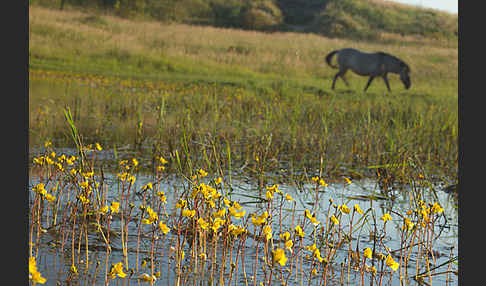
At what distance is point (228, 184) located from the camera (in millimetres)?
3799

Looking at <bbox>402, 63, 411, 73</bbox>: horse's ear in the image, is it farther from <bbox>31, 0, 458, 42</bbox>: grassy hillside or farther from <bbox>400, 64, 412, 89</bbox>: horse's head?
<bbox>31, 0, 458, 42</bbox>: grassy hillside

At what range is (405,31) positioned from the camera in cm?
3281

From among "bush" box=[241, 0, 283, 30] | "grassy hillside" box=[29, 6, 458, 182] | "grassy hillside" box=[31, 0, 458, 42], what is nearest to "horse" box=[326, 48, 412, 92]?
"grassy hillside" box=[29, 6, 458, 182]

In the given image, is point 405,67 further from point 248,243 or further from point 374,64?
point 248,243

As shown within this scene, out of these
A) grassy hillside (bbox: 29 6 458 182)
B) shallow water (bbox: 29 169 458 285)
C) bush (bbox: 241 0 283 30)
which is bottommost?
shallow water (bbox: 29 169 458 285)

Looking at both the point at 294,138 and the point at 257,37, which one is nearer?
the point at 294,138

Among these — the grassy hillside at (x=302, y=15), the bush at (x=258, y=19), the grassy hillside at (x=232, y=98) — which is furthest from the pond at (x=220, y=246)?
the bush at (x=258, y=19)

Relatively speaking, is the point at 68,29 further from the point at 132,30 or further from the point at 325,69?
the point at 325,69

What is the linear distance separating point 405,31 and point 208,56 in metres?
17.2

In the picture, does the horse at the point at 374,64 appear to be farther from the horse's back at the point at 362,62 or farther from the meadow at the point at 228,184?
the meadow at the point at 228,184

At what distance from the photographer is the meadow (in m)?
2.39
